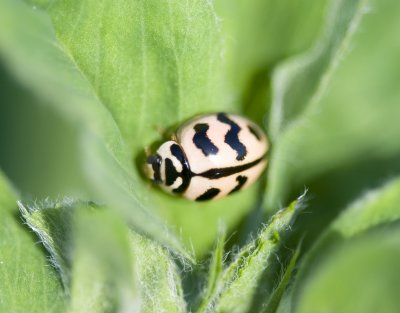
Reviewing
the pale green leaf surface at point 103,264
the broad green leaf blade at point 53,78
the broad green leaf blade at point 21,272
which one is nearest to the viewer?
the pale green leaf surface at point 103,264

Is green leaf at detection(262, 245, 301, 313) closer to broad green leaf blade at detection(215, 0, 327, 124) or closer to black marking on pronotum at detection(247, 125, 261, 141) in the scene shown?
black marking on pronotum at detection(247, 125, 261, 141)

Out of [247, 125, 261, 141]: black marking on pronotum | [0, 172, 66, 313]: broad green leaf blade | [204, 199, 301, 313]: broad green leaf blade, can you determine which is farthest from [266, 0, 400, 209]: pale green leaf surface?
[0, 172, 66, 313]: broad green leaf blade

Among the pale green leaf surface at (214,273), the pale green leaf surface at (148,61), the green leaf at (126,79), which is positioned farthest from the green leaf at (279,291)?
the pale green leaf surface at (148,61)

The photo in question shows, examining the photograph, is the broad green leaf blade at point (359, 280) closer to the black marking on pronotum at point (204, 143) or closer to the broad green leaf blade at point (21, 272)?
the broad green leaf blade at point (21, 272)

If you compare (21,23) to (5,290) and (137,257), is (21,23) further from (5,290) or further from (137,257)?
(5,290)

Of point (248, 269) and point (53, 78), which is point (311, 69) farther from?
point (53, 78)

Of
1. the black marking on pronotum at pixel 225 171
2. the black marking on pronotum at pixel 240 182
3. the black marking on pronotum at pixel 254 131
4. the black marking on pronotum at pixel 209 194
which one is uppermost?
the black marking on pronotum at pixel 254 131

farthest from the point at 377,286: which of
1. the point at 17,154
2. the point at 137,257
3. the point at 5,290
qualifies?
the point at 17,154
